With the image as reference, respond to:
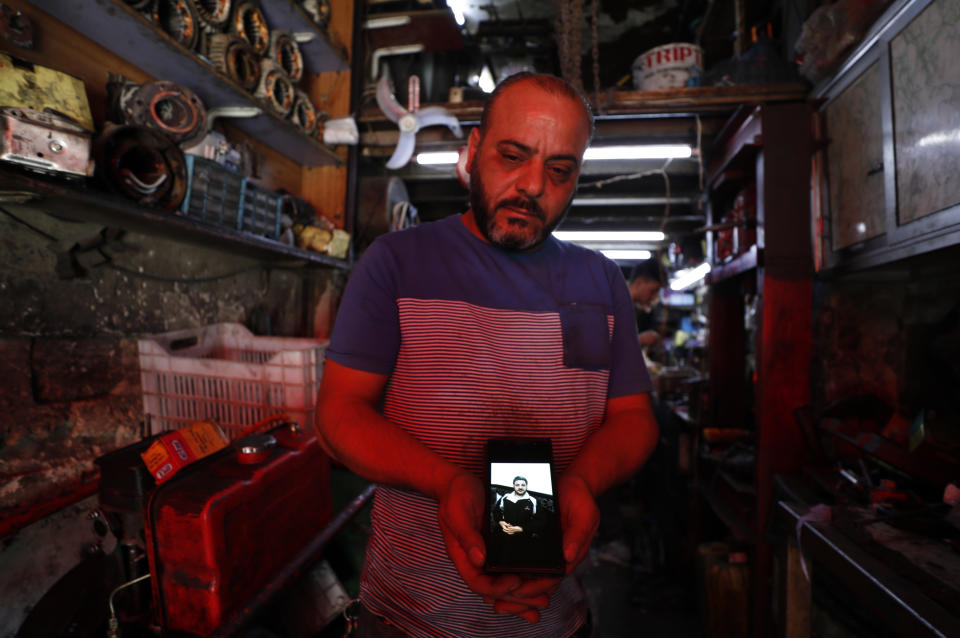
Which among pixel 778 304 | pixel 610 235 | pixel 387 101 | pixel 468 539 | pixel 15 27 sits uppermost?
pixel 387 101

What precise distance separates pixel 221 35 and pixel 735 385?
4.66 metres

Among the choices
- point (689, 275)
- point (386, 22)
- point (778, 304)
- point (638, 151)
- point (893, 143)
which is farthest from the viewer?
point (689, 275)

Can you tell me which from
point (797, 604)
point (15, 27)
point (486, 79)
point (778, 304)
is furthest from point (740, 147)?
point (486, 79)

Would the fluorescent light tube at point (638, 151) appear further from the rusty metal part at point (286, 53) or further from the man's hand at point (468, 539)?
the man's hand at point (468, 539)

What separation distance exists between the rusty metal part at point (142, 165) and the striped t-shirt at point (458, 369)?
1257 mm

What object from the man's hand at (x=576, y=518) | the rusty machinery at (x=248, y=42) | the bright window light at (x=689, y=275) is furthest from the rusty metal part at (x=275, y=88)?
the bright window light at (x=689, y=275)

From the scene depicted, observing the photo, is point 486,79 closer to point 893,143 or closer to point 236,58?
point 236,58

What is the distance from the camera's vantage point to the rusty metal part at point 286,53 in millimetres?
2764

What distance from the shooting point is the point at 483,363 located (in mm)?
1031

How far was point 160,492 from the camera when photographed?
129 centimetres

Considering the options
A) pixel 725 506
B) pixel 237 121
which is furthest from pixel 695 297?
pixel 237 121

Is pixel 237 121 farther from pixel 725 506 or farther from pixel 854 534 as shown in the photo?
pixel 725 506

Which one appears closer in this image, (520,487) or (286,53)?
(520,487)

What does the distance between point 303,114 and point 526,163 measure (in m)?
2.62
